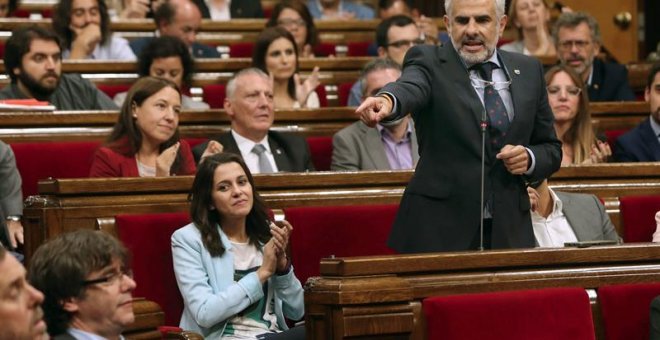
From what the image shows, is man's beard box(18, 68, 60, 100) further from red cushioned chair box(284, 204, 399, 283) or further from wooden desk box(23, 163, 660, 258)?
red cushioned chair box(284, 204, 399, 283)

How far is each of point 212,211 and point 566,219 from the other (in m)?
0.78

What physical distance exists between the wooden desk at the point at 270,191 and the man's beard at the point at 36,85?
3.70 ft

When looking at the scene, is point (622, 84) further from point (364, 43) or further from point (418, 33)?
point (364, 43)

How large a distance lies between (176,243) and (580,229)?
891 millimetres

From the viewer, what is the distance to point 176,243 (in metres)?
2.66

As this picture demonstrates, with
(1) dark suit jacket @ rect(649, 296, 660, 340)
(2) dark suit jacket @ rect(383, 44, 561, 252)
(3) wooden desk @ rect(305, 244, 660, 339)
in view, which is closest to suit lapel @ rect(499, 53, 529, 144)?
(2) dark suit jacket @ rect(383, 44, 561, 252)

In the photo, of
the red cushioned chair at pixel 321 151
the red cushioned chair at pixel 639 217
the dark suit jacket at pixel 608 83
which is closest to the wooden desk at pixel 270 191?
the red cushioned chair at pixel 639 217

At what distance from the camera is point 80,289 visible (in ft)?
6.06

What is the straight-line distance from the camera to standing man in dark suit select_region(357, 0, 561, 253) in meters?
2.38

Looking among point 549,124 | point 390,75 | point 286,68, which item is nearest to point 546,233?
point 549,124

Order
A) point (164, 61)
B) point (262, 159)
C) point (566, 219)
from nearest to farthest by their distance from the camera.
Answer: point (566, 219), point (262, 159), point (164, 61)

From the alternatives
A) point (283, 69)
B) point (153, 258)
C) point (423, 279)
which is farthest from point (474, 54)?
point (283, 69)

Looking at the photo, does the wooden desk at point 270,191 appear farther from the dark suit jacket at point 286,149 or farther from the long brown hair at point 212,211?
the dark suit jacket at point 286,149

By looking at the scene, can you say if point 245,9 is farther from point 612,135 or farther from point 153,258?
point 153,258
